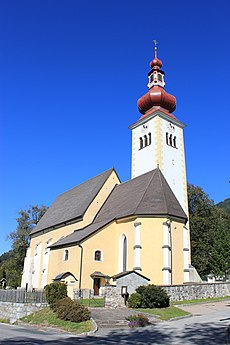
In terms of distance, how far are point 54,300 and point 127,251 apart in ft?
32.3

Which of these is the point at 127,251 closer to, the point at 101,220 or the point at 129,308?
the point at 101,220

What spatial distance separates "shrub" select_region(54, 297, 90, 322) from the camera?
53.4 ft

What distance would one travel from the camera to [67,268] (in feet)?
95.6

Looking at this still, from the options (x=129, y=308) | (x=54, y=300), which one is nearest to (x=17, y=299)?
(x=54, y=300)

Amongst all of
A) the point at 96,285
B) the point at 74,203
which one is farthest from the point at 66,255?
the point at 74,203

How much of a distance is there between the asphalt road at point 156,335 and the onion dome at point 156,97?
90.8ft

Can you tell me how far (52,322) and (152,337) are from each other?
5.81 metres

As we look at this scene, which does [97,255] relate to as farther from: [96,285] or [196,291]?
[196,291]

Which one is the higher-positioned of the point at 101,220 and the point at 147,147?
the point at 147,147

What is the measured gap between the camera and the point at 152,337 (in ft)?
43.1

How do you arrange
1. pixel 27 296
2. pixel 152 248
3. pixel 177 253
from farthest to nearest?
pixel 177 253, pixel 152 248, pixel 27 296

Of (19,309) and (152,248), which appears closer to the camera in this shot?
(19,309)

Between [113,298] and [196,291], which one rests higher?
[196,291]

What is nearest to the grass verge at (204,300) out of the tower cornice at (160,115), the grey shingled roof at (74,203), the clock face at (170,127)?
the grey shingled roof at (74,203)
